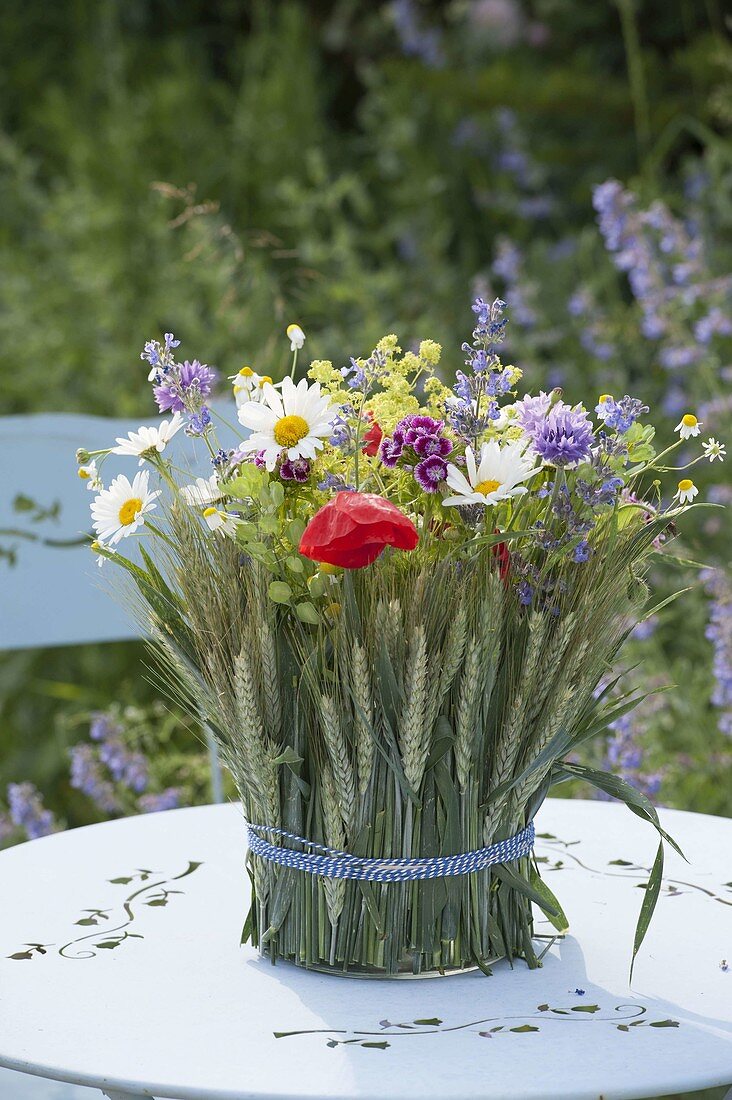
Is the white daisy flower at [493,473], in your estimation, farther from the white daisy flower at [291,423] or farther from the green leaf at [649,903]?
the green leaf at [649,903]

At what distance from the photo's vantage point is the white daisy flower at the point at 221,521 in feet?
2.90

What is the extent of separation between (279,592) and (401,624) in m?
0.08

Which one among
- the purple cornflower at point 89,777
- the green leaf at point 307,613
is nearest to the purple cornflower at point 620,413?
the green leaf at point 307,613

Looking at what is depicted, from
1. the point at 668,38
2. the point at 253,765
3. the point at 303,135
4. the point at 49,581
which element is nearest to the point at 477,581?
the point at 253,765

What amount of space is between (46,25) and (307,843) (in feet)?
14.0

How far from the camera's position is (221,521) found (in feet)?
2.95

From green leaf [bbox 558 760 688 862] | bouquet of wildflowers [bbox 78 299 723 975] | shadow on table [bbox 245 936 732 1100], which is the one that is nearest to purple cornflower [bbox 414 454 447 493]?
bouquet of wildflowers [bbox 78 299 723 975]

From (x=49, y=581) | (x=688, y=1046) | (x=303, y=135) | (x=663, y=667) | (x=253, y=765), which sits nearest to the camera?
(x=688, y=1046)

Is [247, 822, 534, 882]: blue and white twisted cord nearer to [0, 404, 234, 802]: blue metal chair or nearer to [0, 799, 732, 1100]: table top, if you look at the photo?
[0, 799, 732, 1100]: table top

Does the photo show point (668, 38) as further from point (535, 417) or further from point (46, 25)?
point (535, 417)

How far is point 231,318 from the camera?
9.74ft

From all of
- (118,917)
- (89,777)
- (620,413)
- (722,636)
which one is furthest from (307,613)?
(89,777)

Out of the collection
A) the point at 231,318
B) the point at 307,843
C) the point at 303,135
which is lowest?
the point at 307,843

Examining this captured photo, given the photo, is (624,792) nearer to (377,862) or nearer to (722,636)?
(377,862)
